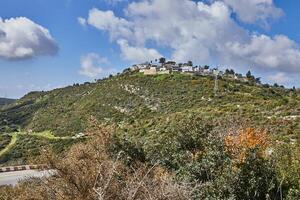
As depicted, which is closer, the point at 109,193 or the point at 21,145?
the point at 109,193

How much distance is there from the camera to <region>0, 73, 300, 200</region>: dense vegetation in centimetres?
1308

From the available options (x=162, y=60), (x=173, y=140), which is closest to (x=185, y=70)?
(x=162, y=60)

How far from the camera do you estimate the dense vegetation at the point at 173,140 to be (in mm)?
13078

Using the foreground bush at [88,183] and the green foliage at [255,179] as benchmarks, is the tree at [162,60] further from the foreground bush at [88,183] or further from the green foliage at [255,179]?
the foreground bush at [88,183]

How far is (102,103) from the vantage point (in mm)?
96750

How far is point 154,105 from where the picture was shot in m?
88.0

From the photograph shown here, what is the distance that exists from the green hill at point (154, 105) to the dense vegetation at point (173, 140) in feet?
0.67

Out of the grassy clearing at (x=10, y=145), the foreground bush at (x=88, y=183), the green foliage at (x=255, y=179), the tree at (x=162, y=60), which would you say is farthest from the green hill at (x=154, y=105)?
the tree at (x=162, y=60)

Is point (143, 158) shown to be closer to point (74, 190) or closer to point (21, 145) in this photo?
point (74, 190)

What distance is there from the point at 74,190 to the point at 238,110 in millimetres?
48991

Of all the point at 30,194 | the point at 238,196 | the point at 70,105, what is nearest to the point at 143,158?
the point at 238,196

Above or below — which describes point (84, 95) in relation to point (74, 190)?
above

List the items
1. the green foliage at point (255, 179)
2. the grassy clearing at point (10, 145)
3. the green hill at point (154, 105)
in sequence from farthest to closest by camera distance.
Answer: the grassy clearing at point (10, 145) → the green hill at point (154, 105) → the green foliage at point (255, 179)

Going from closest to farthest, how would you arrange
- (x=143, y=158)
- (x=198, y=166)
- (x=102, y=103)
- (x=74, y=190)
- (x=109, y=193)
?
(x=109, y=193) → (x=74, y=190) → (x=198, y=166) → (x=143, y=158) → (x=102, y=103)
